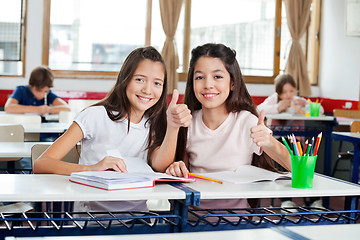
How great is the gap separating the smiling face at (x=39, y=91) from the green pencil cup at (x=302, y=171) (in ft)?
13.7

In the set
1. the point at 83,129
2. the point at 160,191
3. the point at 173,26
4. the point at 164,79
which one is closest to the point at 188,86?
the point at 164,79

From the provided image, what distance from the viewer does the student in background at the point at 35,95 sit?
5430 millimetres

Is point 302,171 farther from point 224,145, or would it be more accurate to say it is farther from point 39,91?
point 39,91

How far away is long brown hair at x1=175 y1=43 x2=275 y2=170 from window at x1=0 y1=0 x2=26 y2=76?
15.1ft

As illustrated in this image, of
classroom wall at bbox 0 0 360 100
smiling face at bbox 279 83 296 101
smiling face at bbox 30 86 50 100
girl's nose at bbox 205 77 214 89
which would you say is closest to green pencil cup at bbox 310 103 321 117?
smiling face at bbox 279 83 296 101

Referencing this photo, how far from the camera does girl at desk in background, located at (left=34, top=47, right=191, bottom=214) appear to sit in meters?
2.16

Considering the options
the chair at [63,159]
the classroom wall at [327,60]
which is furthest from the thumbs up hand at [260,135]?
the classroom wall at [327,60]

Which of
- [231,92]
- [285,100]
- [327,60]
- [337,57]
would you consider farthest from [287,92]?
[231,92]

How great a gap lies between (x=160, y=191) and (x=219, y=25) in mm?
5735

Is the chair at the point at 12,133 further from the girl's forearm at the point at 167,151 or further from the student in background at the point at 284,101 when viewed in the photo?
the student in background at the point at 284,101

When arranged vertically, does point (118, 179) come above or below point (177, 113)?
below

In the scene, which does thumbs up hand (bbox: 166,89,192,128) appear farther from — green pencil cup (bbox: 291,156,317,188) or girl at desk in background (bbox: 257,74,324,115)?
girl at desk in background (bbox: 257,74,324,115)

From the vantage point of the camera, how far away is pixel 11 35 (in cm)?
652

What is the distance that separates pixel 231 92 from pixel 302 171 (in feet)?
2.22
